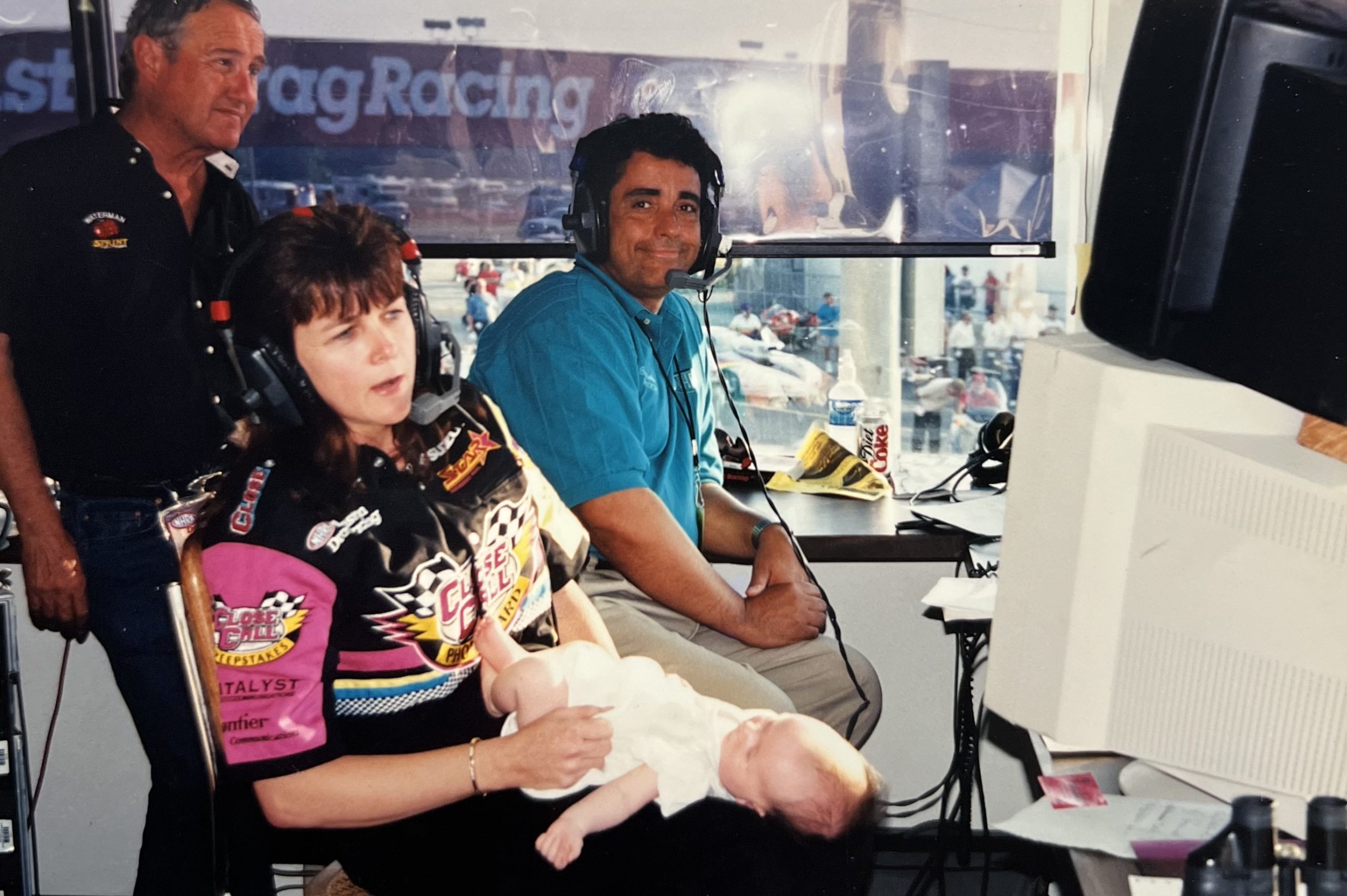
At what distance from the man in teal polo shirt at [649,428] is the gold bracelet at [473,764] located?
280 millimetres

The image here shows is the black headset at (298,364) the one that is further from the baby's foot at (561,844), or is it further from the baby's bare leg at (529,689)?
the baby's foot at (561,844)

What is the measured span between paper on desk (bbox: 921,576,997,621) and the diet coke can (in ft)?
1.36

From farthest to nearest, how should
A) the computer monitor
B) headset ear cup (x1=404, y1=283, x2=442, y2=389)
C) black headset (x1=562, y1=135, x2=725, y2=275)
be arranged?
1. black headset (x1=562, y1=135, x2=725, y2=275)
2. headset ear cup (x1=404, y1=283, x2=442, y2=389)
3. the computer monitor

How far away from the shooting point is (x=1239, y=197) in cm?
99

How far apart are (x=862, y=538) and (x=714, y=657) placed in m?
0.35

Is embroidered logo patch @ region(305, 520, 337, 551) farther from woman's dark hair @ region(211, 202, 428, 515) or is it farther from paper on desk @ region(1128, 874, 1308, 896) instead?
paper on desk @ region(1128, 874, 1308, 896)

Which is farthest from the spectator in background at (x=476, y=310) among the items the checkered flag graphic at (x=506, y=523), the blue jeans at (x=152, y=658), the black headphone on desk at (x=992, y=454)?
the black headphone on desk at (x=992, y=454)

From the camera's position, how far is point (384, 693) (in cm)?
163

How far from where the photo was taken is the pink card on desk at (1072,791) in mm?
1170

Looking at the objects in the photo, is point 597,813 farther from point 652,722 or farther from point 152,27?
point 152,27

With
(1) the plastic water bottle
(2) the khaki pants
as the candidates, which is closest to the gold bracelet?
(2) the khaki pants

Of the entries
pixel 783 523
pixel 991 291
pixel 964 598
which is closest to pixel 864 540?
pixel 783 523

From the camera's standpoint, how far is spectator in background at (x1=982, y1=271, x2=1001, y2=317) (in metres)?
2.29

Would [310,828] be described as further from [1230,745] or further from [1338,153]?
[1338,153]
